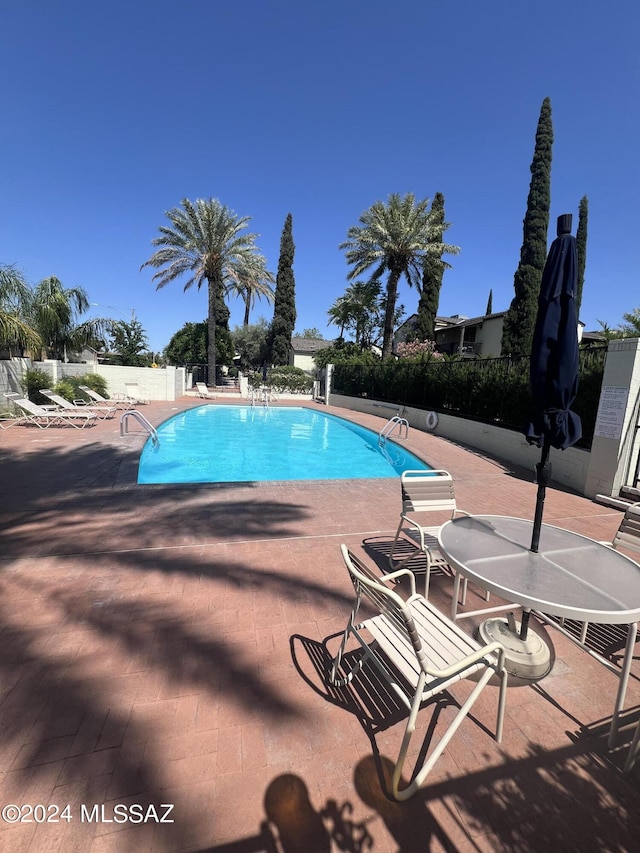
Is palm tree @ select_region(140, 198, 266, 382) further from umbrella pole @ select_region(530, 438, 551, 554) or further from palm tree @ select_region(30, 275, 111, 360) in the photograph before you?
umbrella pole @ select_region(530, 438, 551, 554)

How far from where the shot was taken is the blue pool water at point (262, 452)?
32.1 feet

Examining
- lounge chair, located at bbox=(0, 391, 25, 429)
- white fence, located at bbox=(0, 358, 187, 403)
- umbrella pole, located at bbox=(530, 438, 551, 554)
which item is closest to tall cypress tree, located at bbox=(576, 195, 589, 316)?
white fence, located at bbox=(0, 358, 187, 403)

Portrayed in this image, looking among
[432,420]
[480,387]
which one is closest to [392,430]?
[432,420]

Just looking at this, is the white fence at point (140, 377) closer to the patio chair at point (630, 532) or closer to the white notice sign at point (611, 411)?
the white notice sign at point (611, 411)

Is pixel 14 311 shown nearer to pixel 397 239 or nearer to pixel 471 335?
pixel 397 239

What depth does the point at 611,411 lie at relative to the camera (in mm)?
6645

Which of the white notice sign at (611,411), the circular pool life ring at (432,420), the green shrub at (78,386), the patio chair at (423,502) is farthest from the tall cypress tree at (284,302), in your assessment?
the patio chair at (423,502)

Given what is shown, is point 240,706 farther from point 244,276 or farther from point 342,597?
point 244,276

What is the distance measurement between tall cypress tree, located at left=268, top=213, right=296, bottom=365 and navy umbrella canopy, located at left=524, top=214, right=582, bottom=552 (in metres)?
35.0

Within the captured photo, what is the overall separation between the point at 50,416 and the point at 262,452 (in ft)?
22.2

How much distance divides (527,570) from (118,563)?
3.94m

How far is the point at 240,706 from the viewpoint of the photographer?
2.33m

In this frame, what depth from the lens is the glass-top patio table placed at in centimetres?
214

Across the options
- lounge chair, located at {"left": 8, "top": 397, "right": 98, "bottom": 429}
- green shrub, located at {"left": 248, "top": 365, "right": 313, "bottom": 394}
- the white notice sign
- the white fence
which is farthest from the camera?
green shrub, located at {"left": 248, "top": 365, "right": 313, "bottom": 394}
